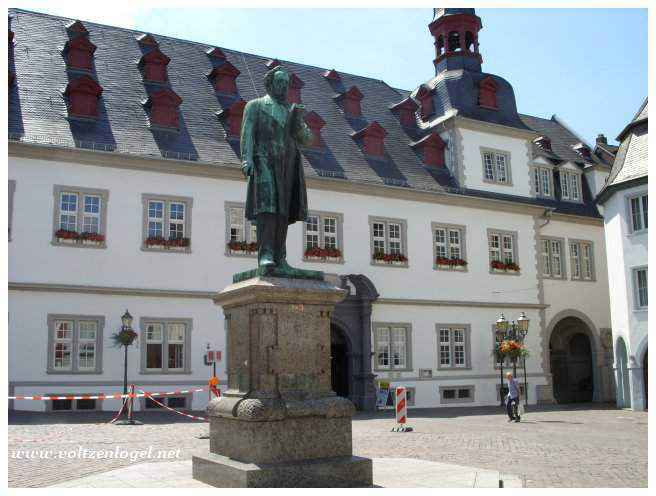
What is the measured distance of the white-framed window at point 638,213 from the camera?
1053 inches

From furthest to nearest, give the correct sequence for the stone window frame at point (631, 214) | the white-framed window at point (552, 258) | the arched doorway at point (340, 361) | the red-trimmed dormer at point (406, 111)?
Answer: the red-trimmed dormer at point (406, 111) < the white-framed window at point (552, 258) < the stone window frame at point (631, 214) < the arched doorway at point (340, 361)

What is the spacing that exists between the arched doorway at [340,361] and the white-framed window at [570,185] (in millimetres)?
13624

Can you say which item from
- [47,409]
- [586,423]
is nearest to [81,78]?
[47,409]

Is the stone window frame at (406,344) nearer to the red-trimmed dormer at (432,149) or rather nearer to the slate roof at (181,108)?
the slate roof at (181,108)

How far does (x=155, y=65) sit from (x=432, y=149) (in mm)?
10959

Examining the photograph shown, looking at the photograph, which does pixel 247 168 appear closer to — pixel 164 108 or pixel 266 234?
pixel 266 234

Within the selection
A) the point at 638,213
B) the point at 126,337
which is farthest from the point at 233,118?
the point at 638,213

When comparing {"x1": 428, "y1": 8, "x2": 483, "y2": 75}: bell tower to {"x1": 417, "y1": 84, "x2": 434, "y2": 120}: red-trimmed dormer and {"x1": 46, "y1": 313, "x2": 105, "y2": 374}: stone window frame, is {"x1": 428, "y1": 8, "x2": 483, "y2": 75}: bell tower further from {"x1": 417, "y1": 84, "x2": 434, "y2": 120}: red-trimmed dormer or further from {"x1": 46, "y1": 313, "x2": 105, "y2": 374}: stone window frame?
{"x1": 46, "y1": 313, "x2": 105, "y2": 374}: stone window frame

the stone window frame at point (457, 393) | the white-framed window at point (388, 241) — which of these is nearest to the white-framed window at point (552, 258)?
the stone window frame at point (457, 393)

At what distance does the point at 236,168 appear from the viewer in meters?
24.7

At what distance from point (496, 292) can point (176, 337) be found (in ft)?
41.6

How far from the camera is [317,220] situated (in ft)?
86.4

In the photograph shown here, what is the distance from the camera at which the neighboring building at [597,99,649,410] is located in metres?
26.6
